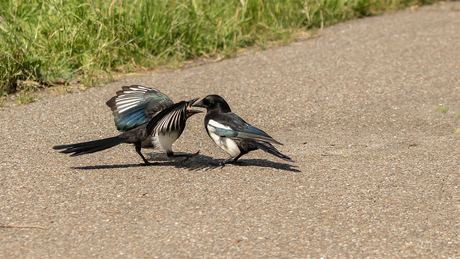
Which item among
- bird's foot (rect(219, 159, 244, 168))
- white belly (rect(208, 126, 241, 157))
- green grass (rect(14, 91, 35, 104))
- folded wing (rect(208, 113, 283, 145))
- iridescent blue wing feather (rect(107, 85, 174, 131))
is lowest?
green grass (rect(14, 91, 35, 104))

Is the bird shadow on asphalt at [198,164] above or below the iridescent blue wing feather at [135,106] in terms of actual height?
below

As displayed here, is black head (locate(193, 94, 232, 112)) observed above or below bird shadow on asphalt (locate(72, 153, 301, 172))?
above

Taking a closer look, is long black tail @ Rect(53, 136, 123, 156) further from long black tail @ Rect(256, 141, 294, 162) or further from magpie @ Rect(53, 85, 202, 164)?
long black tail @ Rect(256, 141, 294, 162)

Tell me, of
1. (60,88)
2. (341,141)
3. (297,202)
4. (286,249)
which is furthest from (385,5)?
(286,249)

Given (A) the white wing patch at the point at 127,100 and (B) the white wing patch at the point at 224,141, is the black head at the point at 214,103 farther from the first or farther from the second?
(A) the white wing patch at the point at 127,100

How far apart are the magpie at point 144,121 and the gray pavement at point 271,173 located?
25cm

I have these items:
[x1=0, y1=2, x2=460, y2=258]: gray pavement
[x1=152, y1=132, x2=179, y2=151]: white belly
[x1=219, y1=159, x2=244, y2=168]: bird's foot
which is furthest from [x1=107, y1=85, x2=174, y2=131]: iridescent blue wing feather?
[x1=219, y1=159, x2=244, y2=168]: bird's foot

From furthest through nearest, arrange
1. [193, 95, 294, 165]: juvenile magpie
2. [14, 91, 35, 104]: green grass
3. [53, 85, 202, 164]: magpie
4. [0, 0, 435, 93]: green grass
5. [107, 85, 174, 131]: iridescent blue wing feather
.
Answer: [0, 0, 435, 93]: green grass
[14, 91, 35, 104]: green grass
[107, 85, 174, 131]: iridescent blue wing feather
[193, 95, 294, 165]: juvenile magpie
[53, 85, 202, 164]: magpie

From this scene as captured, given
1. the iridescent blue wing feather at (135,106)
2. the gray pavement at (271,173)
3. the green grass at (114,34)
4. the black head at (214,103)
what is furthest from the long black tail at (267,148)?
the green grass at (114,34)

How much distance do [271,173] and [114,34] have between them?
3.61 metres

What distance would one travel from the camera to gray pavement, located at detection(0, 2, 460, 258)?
3043mm

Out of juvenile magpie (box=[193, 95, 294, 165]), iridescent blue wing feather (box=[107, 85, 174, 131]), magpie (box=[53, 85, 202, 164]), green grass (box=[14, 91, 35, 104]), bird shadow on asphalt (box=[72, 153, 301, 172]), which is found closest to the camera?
magpie (box=[53, 85, 202, 164])

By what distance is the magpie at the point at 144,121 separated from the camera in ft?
12.8

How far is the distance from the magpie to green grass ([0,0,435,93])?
7.21 ft
